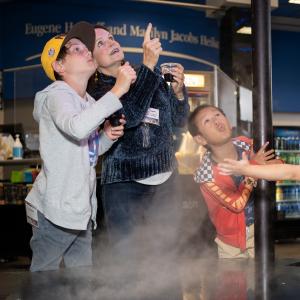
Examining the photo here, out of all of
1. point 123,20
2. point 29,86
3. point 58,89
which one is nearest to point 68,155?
point 58,89

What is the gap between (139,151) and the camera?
1621 mm

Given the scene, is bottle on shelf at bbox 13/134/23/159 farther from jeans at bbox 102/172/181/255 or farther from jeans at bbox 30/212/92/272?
jeans at bbox 30/212/92/272

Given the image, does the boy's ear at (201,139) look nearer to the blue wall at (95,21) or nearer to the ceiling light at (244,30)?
the blue wall at (95,21)

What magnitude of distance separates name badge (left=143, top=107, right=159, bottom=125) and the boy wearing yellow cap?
0.52 feet

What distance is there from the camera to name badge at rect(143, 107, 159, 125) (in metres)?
1.63

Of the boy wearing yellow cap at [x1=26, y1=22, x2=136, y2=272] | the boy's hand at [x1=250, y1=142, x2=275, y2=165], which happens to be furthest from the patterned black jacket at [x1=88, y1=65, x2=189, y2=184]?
the boy's hand at [x1=250, y1=142, x2=275, y2=165]

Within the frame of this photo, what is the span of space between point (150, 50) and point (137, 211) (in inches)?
20.7

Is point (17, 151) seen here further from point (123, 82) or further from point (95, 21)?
Answer: point (123, 82)

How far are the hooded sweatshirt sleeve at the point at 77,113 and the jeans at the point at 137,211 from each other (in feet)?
1.09

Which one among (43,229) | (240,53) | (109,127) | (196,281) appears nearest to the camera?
(196,281)

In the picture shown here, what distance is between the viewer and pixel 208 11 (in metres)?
6.18

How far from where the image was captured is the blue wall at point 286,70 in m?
6.69

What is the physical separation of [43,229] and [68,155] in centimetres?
22

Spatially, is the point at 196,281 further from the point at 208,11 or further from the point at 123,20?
the point at 208,11
